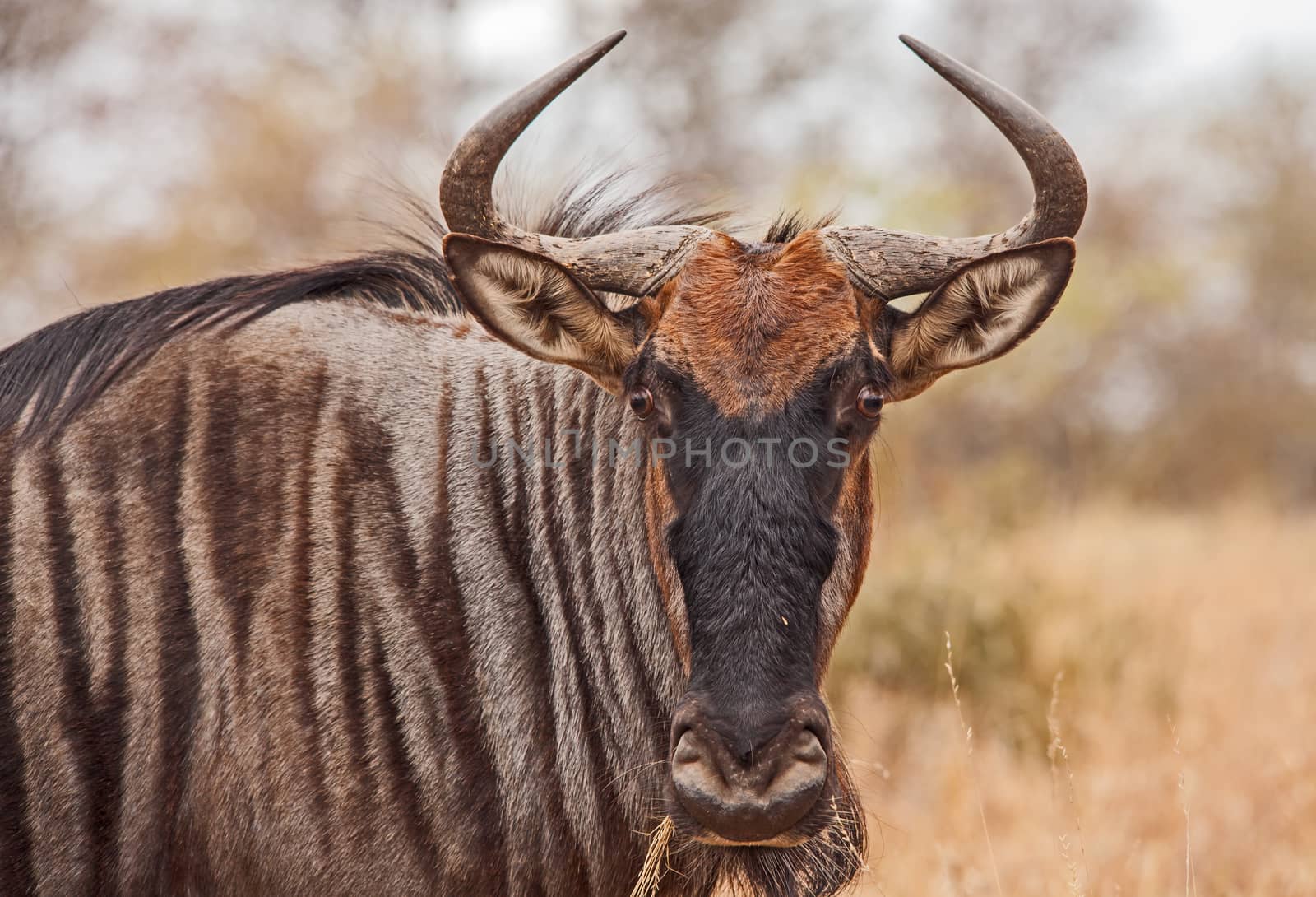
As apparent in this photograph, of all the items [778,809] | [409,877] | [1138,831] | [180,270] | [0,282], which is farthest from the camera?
[180,270]

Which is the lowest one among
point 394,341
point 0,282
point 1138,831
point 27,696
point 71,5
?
point 1138,831

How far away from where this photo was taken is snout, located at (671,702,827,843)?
250 centimetres

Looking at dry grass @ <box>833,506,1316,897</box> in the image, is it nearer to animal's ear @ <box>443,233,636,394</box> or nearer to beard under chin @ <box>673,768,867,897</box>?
beard under chin @ <box>673,768,867,897</box>

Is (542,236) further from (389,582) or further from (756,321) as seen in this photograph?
(389,582)

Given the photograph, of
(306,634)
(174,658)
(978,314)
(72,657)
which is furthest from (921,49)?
(72,657)

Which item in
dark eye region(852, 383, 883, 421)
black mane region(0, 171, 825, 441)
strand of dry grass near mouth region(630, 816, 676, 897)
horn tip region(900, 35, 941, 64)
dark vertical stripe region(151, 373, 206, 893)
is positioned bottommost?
strand of dry grass near mouth region(630, 816, 676, 897)

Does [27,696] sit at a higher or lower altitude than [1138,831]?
higher

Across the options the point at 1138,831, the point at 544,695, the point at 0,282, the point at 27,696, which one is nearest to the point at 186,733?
the point at 27,696

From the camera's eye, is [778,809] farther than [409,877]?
No

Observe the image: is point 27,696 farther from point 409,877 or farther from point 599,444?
point 599,444

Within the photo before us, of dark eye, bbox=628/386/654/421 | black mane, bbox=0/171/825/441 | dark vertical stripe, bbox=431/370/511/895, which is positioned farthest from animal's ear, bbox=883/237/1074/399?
dark vertical stripe, bbox=431/370/511/895

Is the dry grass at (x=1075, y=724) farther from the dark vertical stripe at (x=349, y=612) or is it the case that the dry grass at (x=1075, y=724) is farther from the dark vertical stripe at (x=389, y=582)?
the dark vertical stripe at (x=349, y=612)

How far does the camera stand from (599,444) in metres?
3.37

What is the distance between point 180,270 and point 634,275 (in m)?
13.1
